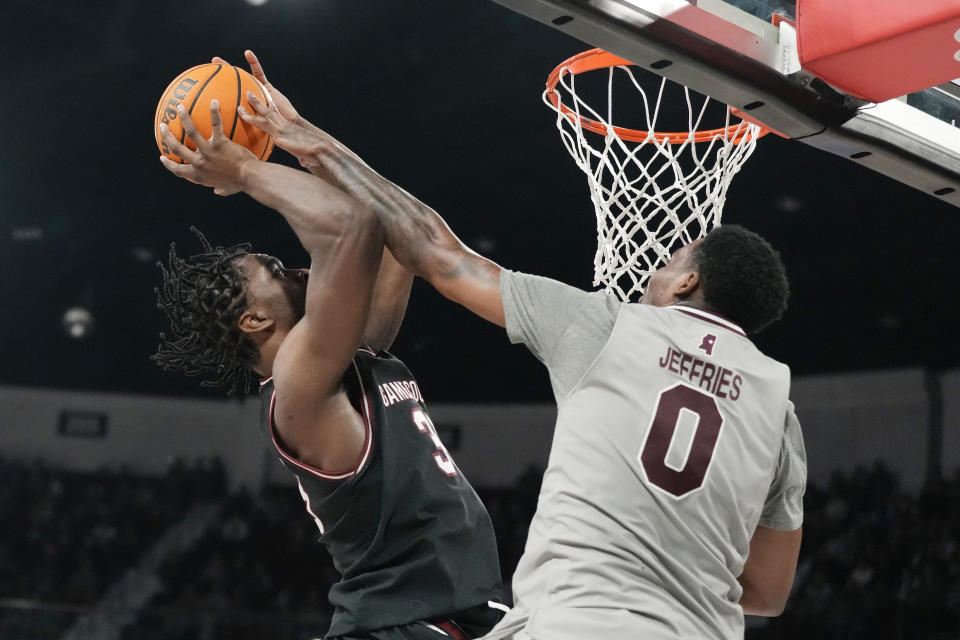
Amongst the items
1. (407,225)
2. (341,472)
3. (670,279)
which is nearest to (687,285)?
(670,279)

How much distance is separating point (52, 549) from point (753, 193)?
5.50m

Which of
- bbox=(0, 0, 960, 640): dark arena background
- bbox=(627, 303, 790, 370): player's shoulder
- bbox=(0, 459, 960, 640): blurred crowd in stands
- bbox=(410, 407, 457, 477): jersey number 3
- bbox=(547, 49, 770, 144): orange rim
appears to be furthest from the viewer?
bbox=(0, 459, 960, 640): blurred crowd in stands

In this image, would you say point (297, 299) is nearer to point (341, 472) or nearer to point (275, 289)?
point (275, 289)

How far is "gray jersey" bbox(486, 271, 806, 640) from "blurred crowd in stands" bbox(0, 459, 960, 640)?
531cm

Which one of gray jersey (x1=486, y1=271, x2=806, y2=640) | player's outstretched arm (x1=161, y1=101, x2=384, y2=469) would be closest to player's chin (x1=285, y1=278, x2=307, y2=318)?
player's outstretched arm (x1=161, y1=101, x2=384, y2=469)

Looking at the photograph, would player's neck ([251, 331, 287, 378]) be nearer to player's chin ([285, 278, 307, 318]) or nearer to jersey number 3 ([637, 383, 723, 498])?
player's chin ([285, 278, 307, 318])

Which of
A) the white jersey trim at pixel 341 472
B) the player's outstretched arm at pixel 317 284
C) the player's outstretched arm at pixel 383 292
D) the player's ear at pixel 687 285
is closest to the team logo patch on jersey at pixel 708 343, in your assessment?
the player's ear at pixel 687 285

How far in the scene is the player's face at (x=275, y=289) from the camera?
7.30ft

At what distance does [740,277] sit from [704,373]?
206 millimetres

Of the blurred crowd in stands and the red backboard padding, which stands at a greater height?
the red backboard padding

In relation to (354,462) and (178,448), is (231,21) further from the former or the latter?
(354,462)

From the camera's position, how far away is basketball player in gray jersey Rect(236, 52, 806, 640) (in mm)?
1529

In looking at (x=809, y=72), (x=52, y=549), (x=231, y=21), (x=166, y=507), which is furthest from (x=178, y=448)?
(x=809, y=72)

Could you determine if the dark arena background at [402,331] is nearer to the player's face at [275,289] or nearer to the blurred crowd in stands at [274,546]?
the blurred crowd in stands at [274,546]
